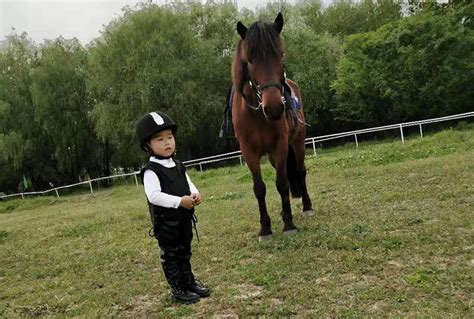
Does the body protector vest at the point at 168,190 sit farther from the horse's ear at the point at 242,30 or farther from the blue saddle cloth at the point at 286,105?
the blue saddle cloth at the point at 286,105

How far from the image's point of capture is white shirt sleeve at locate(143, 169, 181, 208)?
12.1 feet

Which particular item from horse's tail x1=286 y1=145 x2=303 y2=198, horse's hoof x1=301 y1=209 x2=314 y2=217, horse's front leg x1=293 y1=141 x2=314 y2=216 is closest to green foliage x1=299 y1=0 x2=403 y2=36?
horse's front leg x1=293 y1=141 x2=314 y2=216

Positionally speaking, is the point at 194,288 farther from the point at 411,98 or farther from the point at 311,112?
the point at 311,112

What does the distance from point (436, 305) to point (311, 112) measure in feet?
103

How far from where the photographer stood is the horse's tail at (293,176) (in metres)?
7.20

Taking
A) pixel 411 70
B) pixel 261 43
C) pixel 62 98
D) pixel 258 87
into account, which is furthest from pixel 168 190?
pixel 62 98

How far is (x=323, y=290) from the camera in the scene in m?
3.71

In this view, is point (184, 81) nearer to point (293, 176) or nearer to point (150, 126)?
point (293, 176)

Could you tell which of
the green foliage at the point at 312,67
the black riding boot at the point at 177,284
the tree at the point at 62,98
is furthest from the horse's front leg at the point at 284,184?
the tree at the point at 62,98

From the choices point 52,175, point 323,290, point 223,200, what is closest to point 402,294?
point 323,290

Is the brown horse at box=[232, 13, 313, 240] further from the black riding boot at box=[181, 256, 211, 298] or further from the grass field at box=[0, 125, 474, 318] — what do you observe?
the black riding boot at box=[181, 256, 211, 298]

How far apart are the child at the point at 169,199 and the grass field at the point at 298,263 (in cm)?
29

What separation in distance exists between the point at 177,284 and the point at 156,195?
33.1 inches

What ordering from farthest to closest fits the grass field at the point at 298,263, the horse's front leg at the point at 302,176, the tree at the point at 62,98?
the tree at the point at 62,98 < the horse's front leg at the point at 302,176 < the grass field at the point at 298,263
